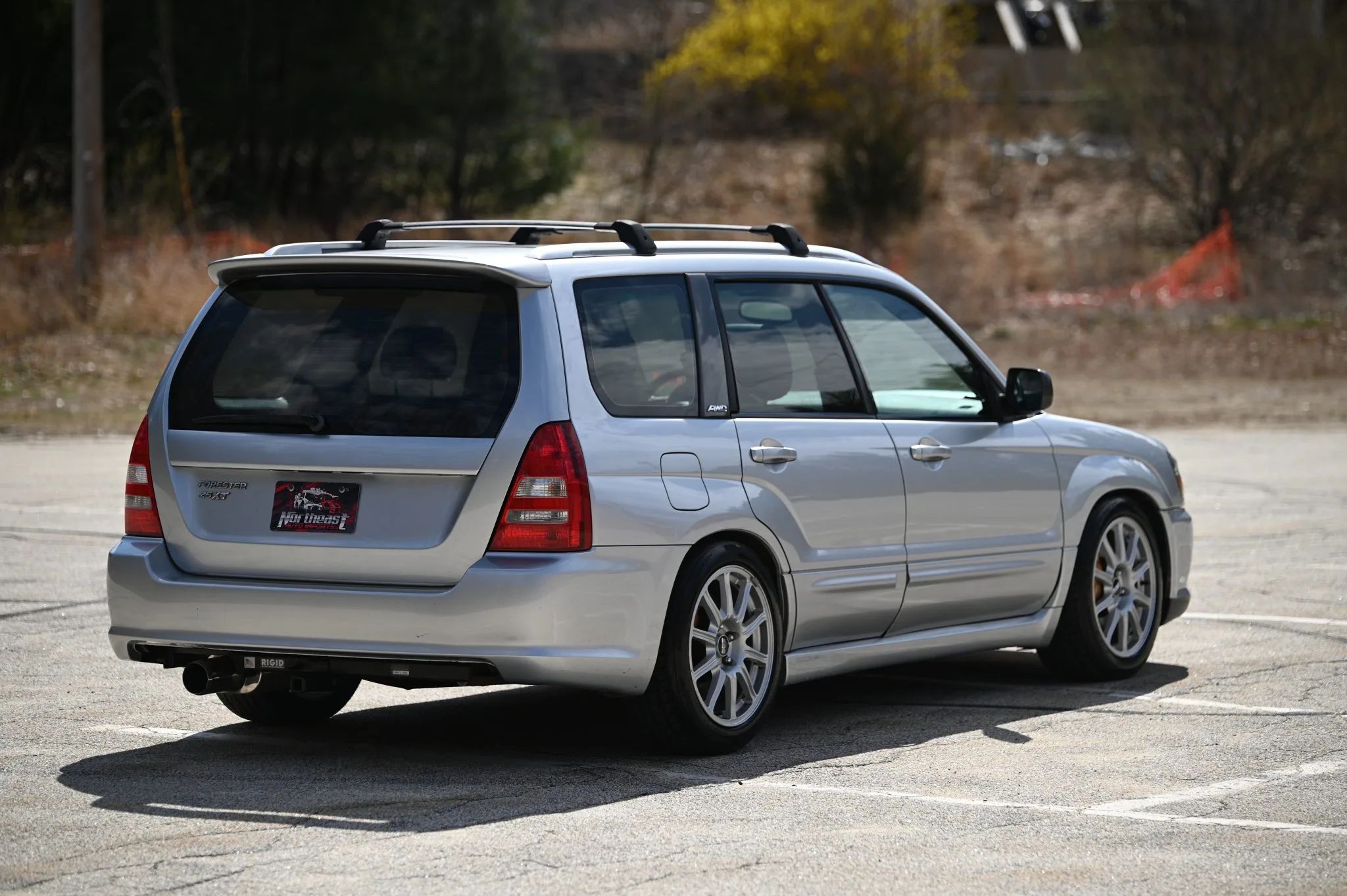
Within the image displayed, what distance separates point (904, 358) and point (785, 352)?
29.4 inches

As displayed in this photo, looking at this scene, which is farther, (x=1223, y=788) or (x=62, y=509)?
(x=62, y=509)

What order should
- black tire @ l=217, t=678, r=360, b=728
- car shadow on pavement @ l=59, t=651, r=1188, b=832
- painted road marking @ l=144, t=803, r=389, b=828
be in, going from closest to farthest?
painted road marking @ l=144, t=803, r=389, b=828 < car shadow on pavement @ l=59, t=651, r=1188, b=832 < black tire @ l=217, t=678, r=360, b=728

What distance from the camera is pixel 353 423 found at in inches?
257

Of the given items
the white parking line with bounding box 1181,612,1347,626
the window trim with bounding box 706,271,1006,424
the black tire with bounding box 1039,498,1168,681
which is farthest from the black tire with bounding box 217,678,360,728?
the white parking line with bounding box 1181,612,1347,626

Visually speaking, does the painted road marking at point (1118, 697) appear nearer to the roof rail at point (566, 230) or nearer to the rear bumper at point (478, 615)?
the roof rail at point (566, 230)

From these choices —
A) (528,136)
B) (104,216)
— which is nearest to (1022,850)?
(104,216)

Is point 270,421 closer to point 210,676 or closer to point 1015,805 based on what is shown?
point 210,676

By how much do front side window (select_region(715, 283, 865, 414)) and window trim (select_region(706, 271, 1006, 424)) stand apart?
0.02 m

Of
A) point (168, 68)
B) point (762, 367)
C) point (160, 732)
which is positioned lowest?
point (160, 732)

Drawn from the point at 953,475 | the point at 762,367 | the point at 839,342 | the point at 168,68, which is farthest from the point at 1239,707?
the point at 168,68

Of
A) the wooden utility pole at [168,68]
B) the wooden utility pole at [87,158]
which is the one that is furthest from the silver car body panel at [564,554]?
the wooden utility pole at [168,68]

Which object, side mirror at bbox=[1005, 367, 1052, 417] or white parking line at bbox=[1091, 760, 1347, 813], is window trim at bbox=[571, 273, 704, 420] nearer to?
side mirror at bbox=[1005, 367, 1052, 417]

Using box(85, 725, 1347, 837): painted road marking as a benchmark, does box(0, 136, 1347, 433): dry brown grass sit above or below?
above

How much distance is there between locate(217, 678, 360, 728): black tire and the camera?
7457 millimetres
